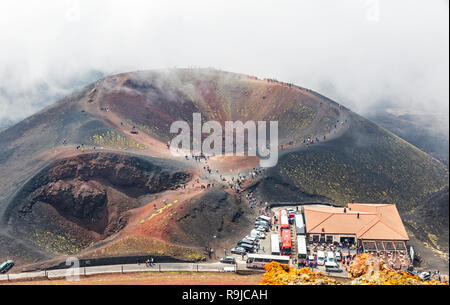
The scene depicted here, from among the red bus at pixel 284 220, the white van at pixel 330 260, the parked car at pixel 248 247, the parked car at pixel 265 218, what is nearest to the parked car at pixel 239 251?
the parked car at pixel 248 247

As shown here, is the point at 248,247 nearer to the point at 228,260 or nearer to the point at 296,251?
the point at 228,260

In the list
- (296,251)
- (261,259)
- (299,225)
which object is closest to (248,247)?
(261,259)

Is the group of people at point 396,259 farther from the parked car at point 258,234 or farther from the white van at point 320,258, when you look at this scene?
the parked car at point 258,234

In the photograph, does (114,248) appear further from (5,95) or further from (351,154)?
(5,95)

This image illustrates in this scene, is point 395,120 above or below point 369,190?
above

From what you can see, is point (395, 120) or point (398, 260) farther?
point (395, 120)

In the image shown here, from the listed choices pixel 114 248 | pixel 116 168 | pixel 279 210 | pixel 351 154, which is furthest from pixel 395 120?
pixel 114 248
